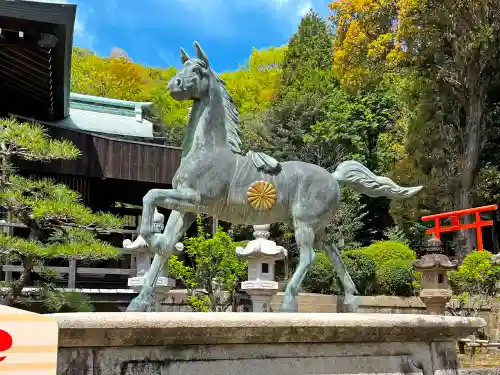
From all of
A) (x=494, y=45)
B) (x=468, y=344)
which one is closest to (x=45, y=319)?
(x=468, y=344)

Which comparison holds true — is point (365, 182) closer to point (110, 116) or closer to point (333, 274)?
point (333, 274)

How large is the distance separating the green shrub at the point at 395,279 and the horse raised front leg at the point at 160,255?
12072 millimetres

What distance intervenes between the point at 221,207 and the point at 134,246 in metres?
6.81

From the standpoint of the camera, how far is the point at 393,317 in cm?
366

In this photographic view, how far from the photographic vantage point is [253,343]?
3.28 m

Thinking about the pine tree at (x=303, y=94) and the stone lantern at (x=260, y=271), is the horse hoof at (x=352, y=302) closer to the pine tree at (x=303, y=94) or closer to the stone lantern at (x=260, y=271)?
the stone lantern at (x=260, y=271)

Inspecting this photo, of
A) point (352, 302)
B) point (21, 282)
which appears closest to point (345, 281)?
point (352, 302)

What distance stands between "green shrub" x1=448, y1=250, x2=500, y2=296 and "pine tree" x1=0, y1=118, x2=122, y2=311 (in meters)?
11.0

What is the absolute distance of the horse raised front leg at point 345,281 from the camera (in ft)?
15.9

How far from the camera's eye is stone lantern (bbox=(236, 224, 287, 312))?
11312mm

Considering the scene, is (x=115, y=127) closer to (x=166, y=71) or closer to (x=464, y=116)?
(x=464, y=116)

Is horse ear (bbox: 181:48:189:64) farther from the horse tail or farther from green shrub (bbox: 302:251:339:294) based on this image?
green shrub (bbox: 302:251:339:294)

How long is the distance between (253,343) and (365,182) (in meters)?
2.35

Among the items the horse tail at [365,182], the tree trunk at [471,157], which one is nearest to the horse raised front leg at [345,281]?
the horse tail at [365,182]
